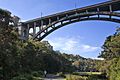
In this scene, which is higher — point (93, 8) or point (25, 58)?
point (93, 8)

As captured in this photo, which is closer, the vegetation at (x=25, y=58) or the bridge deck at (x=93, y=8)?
the vegetation at (x=25, y=58)

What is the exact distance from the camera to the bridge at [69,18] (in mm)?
54675

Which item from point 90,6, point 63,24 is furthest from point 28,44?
point 90,6

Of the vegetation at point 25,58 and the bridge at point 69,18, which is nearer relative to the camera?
the vegetation at point 25,58

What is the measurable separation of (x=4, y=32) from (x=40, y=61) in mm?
36874

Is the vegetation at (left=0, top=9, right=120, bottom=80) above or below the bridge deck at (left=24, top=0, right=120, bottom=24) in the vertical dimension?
below

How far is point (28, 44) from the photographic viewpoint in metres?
60.1

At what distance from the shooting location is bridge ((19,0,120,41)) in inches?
2153

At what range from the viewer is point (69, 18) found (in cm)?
6331

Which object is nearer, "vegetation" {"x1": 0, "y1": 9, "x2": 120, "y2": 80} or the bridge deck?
"vegetation" {"x1": 0, "y1": 9, "x2": 120, "y2": 80}

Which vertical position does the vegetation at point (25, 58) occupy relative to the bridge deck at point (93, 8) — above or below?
below

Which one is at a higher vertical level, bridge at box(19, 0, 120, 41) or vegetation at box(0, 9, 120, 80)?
bridge at box(19, 0, 120, 41)

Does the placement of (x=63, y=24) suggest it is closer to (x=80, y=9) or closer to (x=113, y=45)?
(x=80, y=9)

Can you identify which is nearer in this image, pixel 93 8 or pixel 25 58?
pixel 25 58
